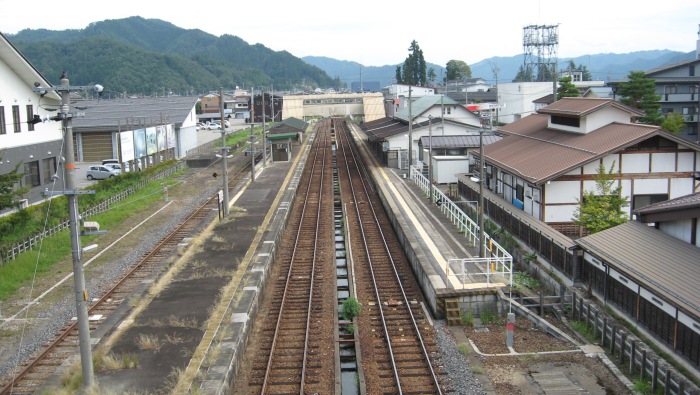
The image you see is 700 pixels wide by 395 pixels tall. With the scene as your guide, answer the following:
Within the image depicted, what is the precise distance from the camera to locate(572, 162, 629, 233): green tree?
17.3 metres

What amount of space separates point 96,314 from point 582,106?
1792 cm

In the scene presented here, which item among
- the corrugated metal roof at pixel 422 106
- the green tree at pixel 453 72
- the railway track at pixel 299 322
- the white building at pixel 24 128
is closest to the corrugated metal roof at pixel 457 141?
the corrugated metal roof at pixel 422 106

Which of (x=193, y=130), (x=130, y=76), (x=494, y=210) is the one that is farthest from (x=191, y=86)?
(x=494, y=210)

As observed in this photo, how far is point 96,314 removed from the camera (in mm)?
14508

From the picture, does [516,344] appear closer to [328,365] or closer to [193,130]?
[328,365]

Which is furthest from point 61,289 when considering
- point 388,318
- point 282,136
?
point 282,136

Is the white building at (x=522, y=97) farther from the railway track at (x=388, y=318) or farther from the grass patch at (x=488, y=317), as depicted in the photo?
the grass patch at (x=488, y=317)

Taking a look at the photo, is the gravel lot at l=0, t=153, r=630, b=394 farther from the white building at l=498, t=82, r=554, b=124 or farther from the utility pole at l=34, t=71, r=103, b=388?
the white building at l=498, t=82, r=554, b=124

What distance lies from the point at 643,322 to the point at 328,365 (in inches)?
246

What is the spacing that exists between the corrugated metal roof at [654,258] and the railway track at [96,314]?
10784 mm

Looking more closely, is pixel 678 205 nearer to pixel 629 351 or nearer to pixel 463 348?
pixel 629 351

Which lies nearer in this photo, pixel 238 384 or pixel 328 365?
pixel 238 384

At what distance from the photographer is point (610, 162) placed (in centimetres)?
1980

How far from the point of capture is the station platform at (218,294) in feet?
34.7
